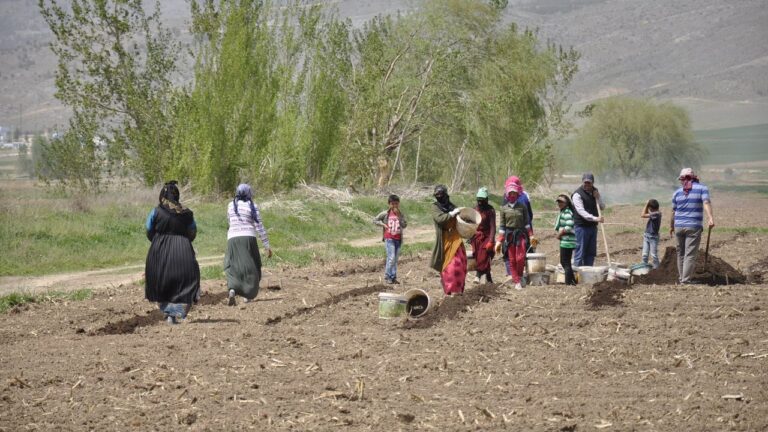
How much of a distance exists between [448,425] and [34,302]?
8741 millimetres

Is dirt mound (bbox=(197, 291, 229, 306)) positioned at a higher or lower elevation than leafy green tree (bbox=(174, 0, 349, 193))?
lower

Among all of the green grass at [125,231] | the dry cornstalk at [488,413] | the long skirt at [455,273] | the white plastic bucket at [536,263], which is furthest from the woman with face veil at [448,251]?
the green grass at [125,231]

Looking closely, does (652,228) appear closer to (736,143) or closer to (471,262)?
(471,262)

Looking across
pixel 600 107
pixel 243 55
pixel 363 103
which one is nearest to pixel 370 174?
pixel 363 103

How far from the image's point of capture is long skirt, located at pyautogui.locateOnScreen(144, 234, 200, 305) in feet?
39.8

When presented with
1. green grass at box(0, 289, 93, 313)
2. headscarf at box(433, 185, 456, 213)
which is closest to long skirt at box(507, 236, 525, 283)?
headscarf at box(433, 185, 456, 213)

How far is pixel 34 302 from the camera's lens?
1477 cm

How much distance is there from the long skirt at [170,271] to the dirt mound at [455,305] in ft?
8.18

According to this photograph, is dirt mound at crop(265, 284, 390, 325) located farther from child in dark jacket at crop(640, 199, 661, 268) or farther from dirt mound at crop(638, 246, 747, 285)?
child in dark jacket at crop(640, 199, 661, 268)

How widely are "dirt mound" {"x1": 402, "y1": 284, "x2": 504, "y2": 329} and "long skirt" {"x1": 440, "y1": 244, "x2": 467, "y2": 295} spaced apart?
14cm

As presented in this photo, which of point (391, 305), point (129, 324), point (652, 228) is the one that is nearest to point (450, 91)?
point (652, 228)

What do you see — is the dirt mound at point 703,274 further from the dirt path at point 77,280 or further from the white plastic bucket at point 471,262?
the dirt path at point 77,280

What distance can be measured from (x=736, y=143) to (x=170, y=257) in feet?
498

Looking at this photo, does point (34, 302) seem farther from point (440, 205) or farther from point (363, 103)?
point (363, 103)
